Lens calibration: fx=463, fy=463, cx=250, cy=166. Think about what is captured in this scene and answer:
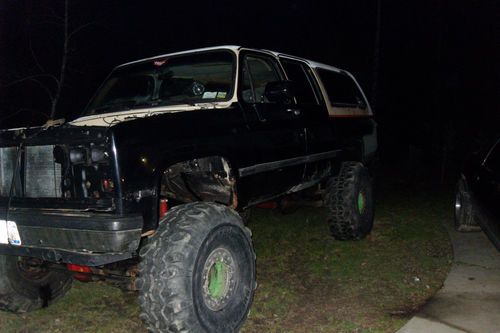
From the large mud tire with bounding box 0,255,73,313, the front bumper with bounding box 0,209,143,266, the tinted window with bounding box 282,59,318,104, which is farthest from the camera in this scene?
the tinted window with bounding box 282,59,318,104

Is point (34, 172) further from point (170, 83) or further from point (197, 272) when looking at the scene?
point (170, 83)

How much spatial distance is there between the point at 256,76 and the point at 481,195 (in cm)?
298

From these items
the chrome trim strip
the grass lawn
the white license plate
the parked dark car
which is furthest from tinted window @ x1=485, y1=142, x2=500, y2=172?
the white license plate

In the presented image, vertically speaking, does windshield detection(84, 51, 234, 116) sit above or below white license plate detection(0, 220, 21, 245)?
above

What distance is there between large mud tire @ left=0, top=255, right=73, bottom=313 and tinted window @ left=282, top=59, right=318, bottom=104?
303 cm

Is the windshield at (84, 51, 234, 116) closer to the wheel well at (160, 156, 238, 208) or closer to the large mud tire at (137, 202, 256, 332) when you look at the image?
the wheel well at (160, 156, 238, 208)

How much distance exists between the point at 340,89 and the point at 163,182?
11.8 feet

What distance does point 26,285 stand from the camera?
4031 millimetres

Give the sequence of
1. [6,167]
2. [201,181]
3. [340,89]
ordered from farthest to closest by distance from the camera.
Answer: [340,89] < [201,181] < [6,167]

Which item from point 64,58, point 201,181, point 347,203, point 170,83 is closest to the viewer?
point 201,181

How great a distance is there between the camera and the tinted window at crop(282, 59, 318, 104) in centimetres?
516

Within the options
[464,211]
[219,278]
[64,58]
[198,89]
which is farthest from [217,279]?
[64,58]

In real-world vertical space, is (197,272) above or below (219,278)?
above

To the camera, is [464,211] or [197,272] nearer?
[197,272]
